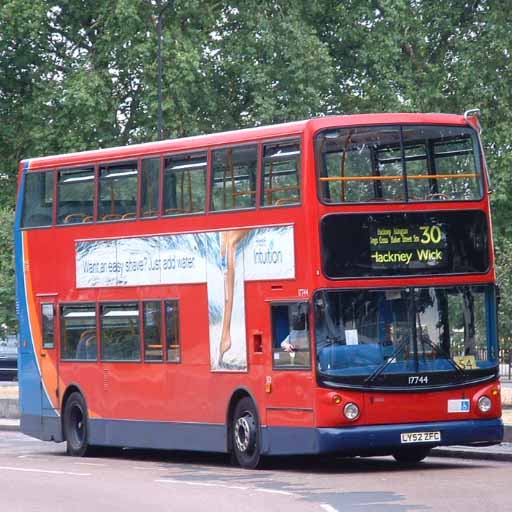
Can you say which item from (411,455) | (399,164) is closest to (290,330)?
(399,164)

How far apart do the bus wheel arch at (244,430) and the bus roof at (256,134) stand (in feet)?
10.2

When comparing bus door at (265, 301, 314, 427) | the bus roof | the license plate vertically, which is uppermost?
the bus roof

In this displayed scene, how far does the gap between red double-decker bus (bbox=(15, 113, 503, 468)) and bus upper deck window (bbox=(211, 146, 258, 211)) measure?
0.02 meters

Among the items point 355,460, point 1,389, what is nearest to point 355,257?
point 355,460

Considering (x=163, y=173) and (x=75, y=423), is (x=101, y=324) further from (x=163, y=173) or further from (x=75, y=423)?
(x=163, y=173)

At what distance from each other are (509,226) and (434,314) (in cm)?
2240

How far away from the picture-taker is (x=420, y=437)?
2084 centimetres

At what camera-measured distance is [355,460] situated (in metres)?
24.0

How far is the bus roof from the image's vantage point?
21.2 metres

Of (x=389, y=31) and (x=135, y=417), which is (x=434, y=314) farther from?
(x=389, y=31)

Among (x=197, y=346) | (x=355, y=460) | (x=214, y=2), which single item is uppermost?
(x=214, y=2)

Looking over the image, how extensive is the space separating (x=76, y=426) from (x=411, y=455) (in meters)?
6.21

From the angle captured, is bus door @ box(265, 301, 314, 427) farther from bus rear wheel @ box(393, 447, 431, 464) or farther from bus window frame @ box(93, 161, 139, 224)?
bus window frame @ box(93, 161, 139, 224)

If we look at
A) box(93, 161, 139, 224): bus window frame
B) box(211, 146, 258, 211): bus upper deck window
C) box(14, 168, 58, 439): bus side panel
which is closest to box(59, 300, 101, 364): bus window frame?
box(14, 168, 58, 439): bus side panel
